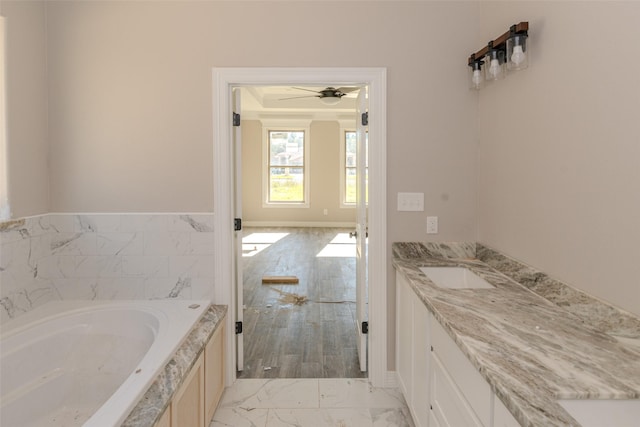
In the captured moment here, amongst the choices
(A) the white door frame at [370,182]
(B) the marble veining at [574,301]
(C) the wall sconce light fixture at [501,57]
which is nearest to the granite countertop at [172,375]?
(A) the white door frame at [370,182]

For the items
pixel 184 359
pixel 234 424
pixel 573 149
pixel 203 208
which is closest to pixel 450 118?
pixel 573 149

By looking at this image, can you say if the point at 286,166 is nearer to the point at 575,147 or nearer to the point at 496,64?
the point at 496,64

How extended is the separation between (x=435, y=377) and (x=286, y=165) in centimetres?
851

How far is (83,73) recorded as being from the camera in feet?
8.47

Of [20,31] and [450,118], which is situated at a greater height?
[20,31]

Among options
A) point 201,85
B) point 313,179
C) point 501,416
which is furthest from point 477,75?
point 313,179

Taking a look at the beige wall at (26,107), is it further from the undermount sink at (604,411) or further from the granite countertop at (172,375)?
the undermount sink at (604,411)

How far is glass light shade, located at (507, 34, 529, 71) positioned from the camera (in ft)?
6.25

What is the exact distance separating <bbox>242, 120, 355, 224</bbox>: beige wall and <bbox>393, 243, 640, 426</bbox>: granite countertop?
780cm

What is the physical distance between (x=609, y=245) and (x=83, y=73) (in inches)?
120

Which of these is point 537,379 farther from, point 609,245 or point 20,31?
point 20,31

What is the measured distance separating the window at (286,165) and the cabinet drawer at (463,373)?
8310 mm

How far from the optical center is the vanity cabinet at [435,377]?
1.21m

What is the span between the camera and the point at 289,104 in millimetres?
8594
